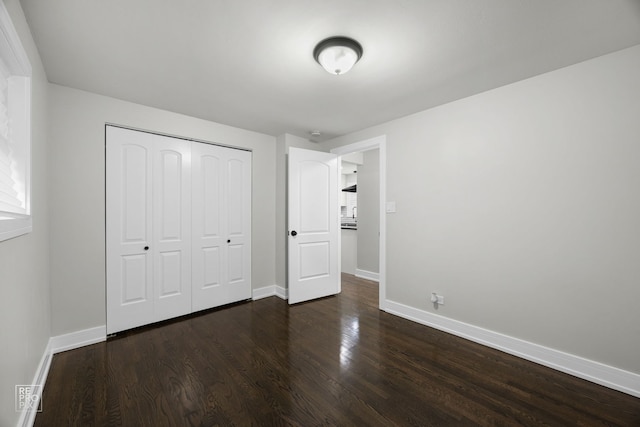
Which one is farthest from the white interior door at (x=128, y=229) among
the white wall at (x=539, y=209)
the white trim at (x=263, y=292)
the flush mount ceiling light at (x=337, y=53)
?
the white wall at (x=539, y=209)

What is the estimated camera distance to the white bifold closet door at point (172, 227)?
2.64 m

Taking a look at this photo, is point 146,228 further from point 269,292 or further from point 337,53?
point 337,53

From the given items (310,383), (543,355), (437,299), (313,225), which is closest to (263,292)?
(313,225)

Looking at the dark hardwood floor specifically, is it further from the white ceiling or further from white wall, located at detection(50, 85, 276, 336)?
the white ceiling

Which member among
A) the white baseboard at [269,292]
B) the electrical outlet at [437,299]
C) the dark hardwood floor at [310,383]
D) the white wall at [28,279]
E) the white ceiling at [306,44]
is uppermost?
the white ceiling at [306,44]

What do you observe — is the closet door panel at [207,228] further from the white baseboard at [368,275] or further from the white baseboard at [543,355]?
the white baseboard at [368,275]

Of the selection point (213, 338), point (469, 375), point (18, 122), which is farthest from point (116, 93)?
point (469, 375)

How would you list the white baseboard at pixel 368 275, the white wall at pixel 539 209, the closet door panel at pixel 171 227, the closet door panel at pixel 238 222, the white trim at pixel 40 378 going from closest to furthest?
1. the white trim at pixel 40 378
2. the white wall at pixel 539 209
3. the closet door panel at pixel 171 227
4. the closet door panel at pixel 238 222
5. the white baseboard at pixel 368 275

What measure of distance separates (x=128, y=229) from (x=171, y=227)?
0.41 m

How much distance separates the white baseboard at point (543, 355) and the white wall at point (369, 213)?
191 cm

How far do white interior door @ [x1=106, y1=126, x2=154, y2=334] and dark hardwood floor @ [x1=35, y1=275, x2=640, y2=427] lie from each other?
0.88 feet

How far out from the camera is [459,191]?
2.65 m

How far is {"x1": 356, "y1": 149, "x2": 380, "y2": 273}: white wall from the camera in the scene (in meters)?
4.82

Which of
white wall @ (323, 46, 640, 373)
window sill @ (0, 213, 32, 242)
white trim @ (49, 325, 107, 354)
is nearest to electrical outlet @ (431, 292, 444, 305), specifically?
white wall @ (323, 46, 640, 373)
